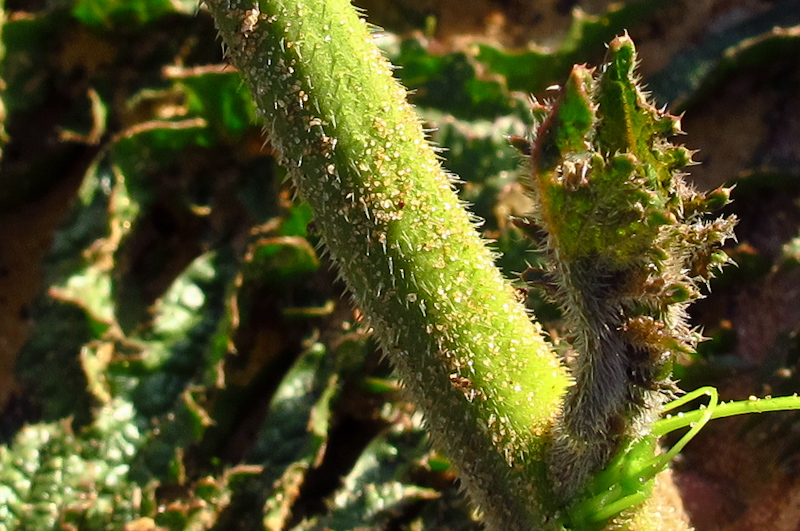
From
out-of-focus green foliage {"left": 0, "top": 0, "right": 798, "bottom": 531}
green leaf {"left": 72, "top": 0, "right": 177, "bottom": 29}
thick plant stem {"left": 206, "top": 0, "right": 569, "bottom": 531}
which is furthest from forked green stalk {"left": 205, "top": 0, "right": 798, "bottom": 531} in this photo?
green leaf {"left": 72, "top": 0, "right": 177, "bottom": 29}

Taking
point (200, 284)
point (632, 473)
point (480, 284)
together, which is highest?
point (480, 284)

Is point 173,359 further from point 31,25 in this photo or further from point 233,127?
point 31,25

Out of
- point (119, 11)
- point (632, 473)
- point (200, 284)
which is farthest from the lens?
point (119, 11)

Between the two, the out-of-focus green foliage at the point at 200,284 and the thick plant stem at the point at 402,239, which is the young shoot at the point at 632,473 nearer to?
the thick plant stem at the point at 402,239

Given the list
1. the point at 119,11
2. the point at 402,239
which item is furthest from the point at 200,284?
the point at 402,239

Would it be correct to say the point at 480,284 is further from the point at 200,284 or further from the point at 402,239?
the point at 200,284

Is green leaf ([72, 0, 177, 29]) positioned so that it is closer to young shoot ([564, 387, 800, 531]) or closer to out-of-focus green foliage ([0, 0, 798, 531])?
out-of-focus green foliage ([0, 0, 798, 531])

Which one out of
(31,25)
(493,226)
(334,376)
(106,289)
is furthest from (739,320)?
(31,25)
